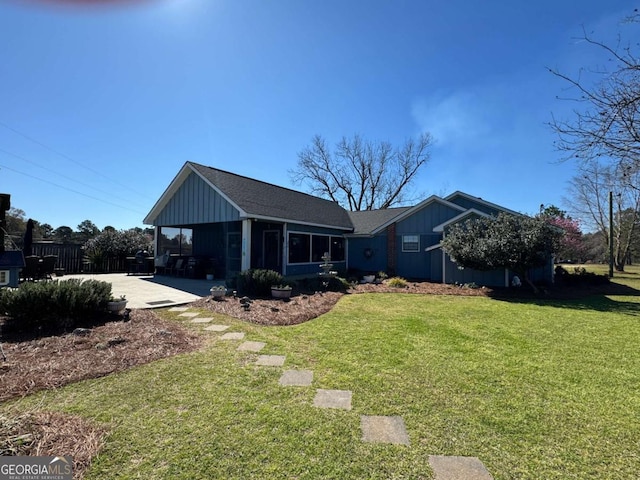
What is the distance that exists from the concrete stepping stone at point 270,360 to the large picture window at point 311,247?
8.94 meters

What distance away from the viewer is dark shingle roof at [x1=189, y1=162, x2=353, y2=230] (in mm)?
11758

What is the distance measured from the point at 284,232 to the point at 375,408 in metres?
10.3

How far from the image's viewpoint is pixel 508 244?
990cm

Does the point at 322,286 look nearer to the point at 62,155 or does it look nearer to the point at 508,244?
the point at 508,244

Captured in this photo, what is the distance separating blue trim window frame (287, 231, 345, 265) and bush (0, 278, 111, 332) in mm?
8140

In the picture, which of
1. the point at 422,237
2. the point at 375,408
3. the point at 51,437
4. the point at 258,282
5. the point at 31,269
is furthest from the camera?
the point at 422,237

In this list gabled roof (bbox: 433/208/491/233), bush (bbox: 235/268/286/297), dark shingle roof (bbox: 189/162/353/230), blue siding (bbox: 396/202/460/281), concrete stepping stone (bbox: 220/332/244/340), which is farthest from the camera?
blue siding (bbox: 396/202/460/281)

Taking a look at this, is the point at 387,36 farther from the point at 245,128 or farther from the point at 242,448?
the point at 242,448

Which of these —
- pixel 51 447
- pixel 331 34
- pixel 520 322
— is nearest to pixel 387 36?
pixel 331 34

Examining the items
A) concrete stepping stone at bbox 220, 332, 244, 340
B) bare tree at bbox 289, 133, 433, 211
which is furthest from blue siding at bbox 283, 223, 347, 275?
bare tree at bbox 289, 133, 433, 211

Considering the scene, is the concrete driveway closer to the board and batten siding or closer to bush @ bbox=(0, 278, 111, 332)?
bush @ bbox=(0, 278, 111, 332)

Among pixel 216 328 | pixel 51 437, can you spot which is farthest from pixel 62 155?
pixel 51 437

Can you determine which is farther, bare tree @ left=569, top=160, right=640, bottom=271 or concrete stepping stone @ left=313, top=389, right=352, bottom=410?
bare tree @ left=569, top=160, right=640, bottom=271

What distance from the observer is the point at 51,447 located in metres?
2.06
